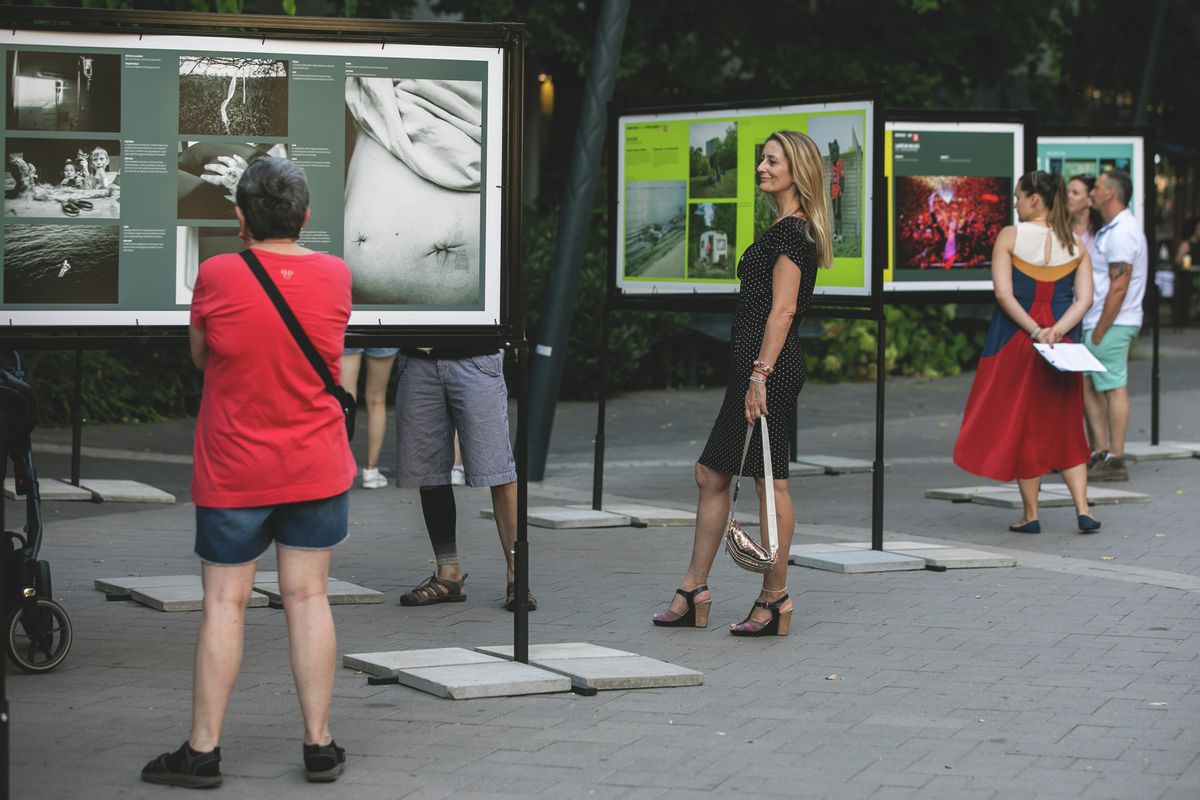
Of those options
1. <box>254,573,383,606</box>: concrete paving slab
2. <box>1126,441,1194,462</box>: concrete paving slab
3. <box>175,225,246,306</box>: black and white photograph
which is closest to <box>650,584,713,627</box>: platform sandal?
<box>254,573,383,606</box>: concrete paving slab

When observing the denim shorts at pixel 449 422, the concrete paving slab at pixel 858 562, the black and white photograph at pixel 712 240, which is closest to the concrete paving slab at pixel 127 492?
the black and white photograph at pixel 712 240

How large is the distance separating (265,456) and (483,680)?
4.77 ft

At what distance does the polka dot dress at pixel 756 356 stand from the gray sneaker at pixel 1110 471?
547cm

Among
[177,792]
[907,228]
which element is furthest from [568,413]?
[177,792]

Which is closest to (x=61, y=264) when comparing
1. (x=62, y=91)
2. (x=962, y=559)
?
(x=62, y=91)

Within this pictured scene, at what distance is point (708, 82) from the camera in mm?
20031

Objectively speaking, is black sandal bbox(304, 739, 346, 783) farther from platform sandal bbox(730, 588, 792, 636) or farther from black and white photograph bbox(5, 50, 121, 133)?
black and white photograph bbox(5, 50, 121, 133)

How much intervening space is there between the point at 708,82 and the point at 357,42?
13.8 m

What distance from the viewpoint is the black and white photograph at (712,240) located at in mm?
10031

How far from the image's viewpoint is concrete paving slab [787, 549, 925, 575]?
8.49 metres

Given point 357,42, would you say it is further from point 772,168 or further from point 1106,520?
point 1106,520

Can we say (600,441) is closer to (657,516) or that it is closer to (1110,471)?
(657,516)

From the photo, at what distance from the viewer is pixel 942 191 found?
11.8 m

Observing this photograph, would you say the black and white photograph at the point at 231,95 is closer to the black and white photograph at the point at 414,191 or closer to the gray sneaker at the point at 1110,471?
the black and white photograph at the point at 414,191
